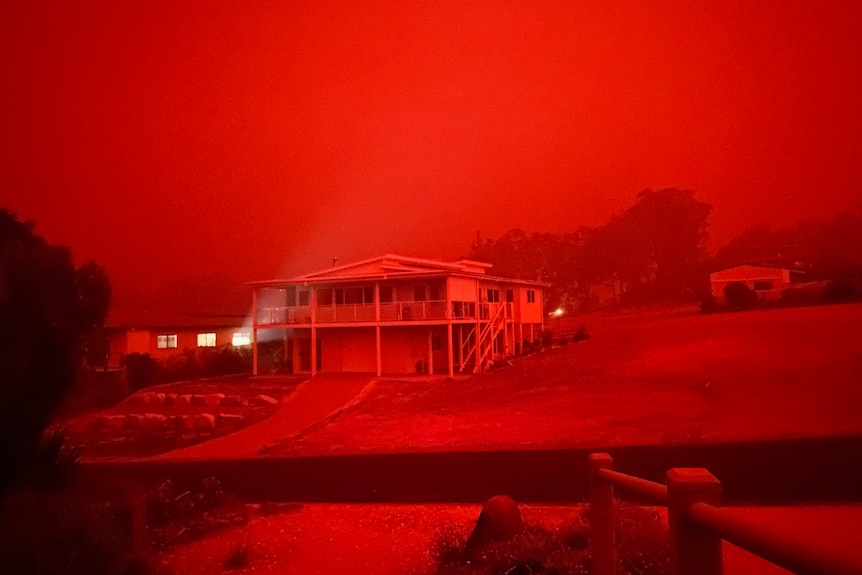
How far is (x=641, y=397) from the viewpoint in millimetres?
29203

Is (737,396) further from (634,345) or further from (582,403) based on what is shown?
(634,345)

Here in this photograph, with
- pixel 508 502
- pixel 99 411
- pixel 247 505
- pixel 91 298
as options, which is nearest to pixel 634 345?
pixel 99 411

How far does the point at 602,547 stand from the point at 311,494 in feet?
36.8

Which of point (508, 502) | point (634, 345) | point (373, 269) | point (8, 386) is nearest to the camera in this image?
point (8, 386)

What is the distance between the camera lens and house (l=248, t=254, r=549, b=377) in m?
42.5

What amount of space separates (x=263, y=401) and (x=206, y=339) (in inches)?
1007

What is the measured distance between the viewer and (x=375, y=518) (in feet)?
42.3

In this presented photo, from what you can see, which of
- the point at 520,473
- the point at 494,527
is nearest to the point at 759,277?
the point at 520,473

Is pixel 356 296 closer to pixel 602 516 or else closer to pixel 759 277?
pixel 759 277

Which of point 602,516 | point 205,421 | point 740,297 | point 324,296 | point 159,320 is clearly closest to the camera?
point 602,516

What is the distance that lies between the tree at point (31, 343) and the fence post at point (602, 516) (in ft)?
15.3

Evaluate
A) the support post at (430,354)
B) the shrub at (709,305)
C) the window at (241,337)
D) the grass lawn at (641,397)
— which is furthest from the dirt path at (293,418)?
the shrub at (709,305)

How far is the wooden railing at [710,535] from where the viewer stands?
7.40ft

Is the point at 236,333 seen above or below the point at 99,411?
above
